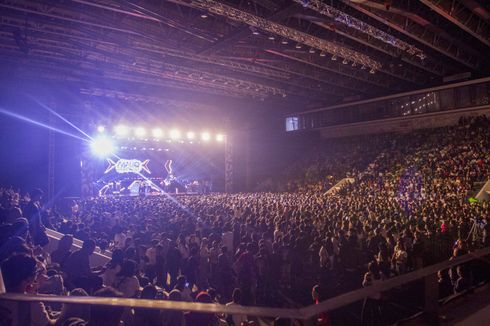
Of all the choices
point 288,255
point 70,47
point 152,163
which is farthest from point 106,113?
point 288,255

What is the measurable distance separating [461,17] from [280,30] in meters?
6.95

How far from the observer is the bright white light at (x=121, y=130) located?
23.8 m

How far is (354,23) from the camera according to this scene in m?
12.8

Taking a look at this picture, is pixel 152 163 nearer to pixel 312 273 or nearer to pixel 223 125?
pixel 223 125

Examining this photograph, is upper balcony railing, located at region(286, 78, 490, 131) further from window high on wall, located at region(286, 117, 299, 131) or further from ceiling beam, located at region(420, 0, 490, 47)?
ceiling beam, located at region(420, 0, 490, 47)

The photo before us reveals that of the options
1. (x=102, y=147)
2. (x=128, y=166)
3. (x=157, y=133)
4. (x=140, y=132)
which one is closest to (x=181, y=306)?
(x=102, y=147)

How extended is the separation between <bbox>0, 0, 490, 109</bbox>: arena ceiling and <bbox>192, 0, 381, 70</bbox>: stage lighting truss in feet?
0.13

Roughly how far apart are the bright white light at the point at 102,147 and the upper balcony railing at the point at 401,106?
15905mm

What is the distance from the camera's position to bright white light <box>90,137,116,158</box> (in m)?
21.1

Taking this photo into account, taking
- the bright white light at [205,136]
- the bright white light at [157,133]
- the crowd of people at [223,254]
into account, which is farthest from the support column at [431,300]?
the bright white light at [205,136]

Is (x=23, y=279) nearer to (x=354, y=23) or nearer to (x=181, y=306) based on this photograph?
(x=181, y=306)

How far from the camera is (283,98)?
26953 millimetres

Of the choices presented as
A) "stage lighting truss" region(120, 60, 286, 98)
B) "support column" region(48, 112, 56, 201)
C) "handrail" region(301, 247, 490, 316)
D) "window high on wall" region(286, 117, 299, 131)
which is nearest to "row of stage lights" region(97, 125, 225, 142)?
"support column" region(48, 112, 56, 201)

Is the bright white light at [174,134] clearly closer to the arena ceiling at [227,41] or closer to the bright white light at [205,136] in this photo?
the bright white light at [205,136]
